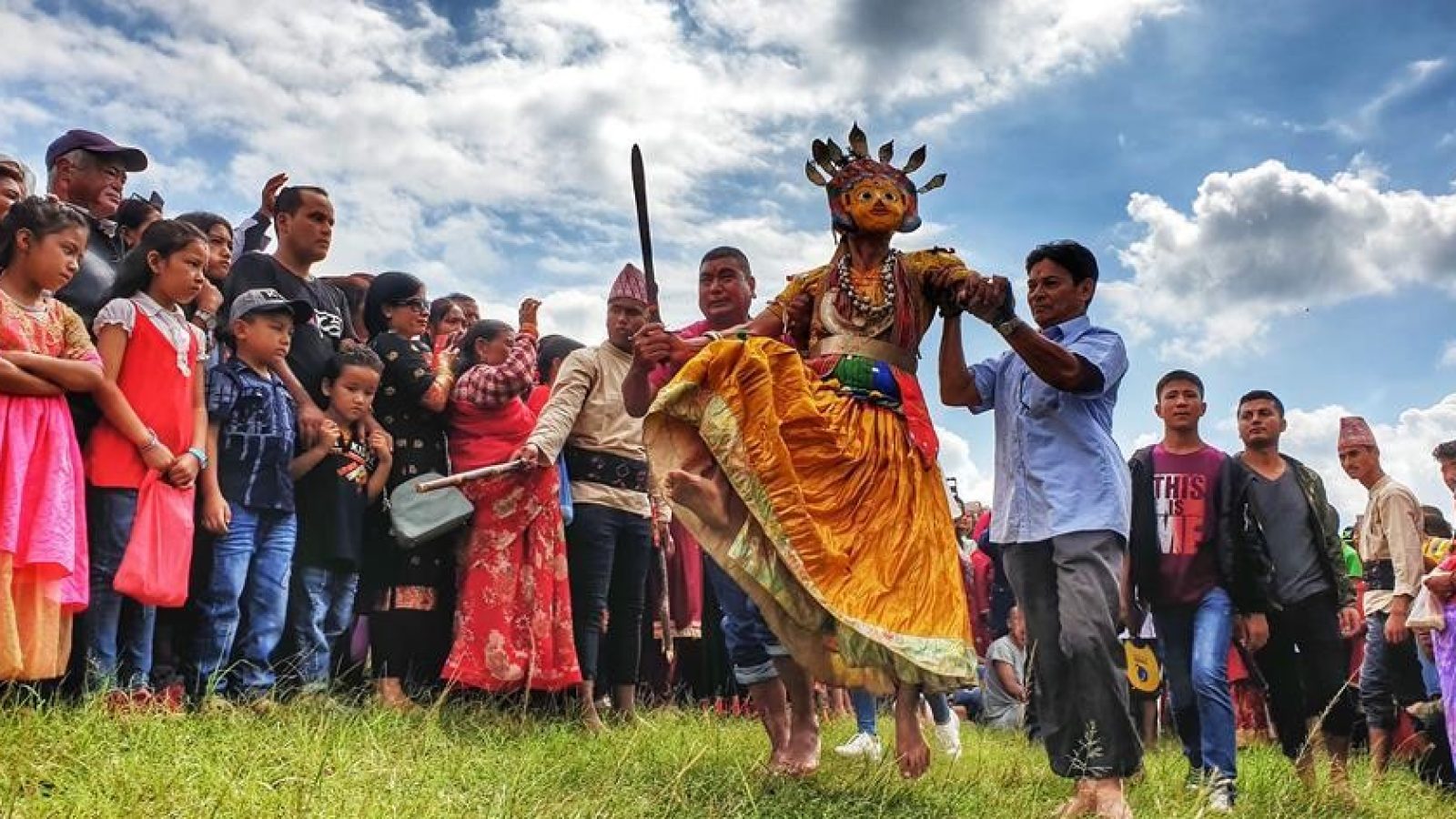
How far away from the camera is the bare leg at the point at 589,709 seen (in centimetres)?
586

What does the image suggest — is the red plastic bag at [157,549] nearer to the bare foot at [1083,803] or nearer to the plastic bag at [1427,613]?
the bare foot at [1083,803]

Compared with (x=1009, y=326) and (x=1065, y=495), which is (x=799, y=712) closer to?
(x=1065, y=495)

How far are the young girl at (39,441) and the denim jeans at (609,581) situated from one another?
7.85ft

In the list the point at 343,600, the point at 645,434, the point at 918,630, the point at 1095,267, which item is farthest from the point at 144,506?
the point at 1095,267

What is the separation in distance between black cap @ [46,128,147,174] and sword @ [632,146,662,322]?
3006 millimetres

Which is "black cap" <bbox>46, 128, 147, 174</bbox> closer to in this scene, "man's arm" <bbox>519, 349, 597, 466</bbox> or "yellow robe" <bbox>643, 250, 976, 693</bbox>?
"man's arm" <bbox>519, 349, 597, 466</bbox>

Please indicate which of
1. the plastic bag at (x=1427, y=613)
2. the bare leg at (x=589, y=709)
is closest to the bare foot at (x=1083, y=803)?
the bare leg at (x=589, y=709)

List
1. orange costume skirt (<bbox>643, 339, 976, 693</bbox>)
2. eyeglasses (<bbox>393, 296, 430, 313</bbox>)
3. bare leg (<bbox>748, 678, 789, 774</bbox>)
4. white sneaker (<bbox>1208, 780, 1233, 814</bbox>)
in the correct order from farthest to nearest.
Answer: eyeglasses (<bbox>393, 296, 430, 313</bbox>)
white sneaker (<bbox>1208, 780, 1233, 814</bbox>)
bare leg (<bbox>748, 678, 789, 774</bbox>)
orange costume skirt (<bbox>643, 339, 976, 693</bbox>)

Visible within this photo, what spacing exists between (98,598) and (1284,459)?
19.2 ft

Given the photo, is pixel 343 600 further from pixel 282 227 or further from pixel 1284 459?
pixel 1284 459

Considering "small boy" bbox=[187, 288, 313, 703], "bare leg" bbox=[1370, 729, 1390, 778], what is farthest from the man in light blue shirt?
"bare leg" bbox=[1370, 729, 1390, 778]

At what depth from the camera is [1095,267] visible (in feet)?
16.5

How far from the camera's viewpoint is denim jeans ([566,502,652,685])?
618 cm

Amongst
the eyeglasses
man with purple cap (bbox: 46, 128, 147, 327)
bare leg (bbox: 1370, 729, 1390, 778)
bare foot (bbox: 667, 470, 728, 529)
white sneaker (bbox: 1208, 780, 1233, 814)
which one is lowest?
bare leg (bbox: 1370, 729, 1390, 778)
